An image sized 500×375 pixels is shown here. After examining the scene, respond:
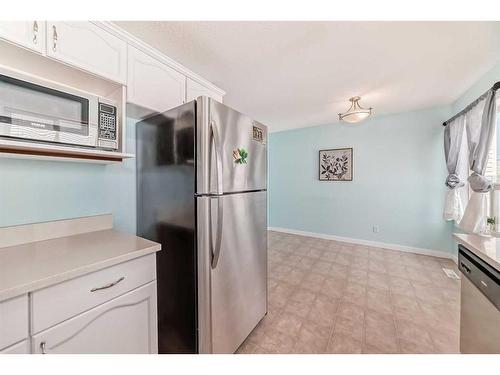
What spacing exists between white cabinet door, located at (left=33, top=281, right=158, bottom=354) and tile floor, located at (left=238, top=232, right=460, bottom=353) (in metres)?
0.76

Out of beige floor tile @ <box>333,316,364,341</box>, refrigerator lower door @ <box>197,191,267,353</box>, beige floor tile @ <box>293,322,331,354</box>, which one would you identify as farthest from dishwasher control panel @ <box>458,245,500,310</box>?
refrigerator lower door @ <box>197,191,267,353</box>

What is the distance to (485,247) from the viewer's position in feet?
3.42

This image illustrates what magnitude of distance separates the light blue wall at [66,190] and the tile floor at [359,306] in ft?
4.75

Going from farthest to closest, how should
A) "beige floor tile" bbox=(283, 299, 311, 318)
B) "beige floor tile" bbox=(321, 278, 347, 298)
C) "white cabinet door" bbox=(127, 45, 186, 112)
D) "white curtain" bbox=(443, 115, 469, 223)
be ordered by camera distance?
1. "white curtain" bbox=(443, 115, 469, 223)
2. "beige floor tile" bbox=(321, 278, 347, 298)
3. "beige floor tile" bbox=(283, 299, 311, 318)
4. "white cabinet door" bbox=(127, 45, 186, 112)

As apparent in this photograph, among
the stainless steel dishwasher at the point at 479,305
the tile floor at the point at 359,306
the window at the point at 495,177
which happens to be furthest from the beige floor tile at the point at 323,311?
the window at the point at 495,177

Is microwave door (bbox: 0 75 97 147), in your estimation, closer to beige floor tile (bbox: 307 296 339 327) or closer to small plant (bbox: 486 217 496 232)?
beige floor tile (bbox: 307 296 339 327)

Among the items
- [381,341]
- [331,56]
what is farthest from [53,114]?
[381,341]

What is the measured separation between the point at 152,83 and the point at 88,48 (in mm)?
394

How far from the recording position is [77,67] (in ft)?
3.54

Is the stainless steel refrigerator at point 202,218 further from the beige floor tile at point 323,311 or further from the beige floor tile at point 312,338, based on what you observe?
the beige floor tile at point 323,311

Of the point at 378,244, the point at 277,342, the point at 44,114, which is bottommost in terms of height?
the point at 277,342

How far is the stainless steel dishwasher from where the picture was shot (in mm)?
916

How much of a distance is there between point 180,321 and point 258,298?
0.63m

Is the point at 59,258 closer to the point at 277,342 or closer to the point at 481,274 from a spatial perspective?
the point at 277,342
